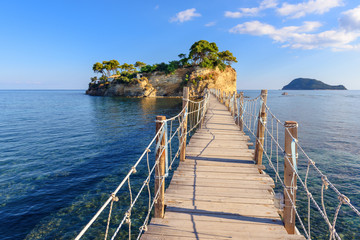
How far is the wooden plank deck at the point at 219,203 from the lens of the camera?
9.96ft

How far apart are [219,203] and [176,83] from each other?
57.6 m

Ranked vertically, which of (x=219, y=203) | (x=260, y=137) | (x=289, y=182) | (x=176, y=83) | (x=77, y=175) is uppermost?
(x=176, y=83)

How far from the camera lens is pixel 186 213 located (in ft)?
11.5

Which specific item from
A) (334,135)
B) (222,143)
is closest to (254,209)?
(222,143)

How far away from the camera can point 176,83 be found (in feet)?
196

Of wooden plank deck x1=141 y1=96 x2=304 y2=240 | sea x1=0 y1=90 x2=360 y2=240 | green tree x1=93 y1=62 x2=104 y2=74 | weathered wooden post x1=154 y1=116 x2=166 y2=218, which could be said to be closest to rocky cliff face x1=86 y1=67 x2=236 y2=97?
green tree x1=93 y1=62 x2=104 y2=74

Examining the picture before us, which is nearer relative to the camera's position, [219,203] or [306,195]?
[219,203]

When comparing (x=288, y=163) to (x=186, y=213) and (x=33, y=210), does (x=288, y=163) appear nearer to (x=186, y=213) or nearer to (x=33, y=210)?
(x=186, y=213)

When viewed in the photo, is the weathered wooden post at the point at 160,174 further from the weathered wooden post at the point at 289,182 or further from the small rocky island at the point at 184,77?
the small rocky island at the point at 184,77

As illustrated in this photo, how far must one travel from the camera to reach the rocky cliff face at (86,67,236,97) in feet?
180

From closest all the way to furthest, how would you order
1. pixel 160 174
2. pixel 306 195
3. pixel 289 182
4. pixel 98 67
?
pixel 289 182, pixel 160 174, pixel 306 195, pixel 98 67

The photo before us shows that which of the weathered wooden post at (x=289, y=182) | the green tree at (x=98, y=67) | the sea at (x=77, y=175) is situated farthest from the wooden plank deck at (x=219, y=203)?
the green tree at (x=98, y=67)

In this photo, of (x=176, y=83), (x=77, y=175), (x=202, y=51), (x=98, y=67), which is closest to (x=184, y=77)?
(x=176, y=83)

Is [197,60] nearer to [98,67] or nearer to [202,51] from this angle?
[202,51]
